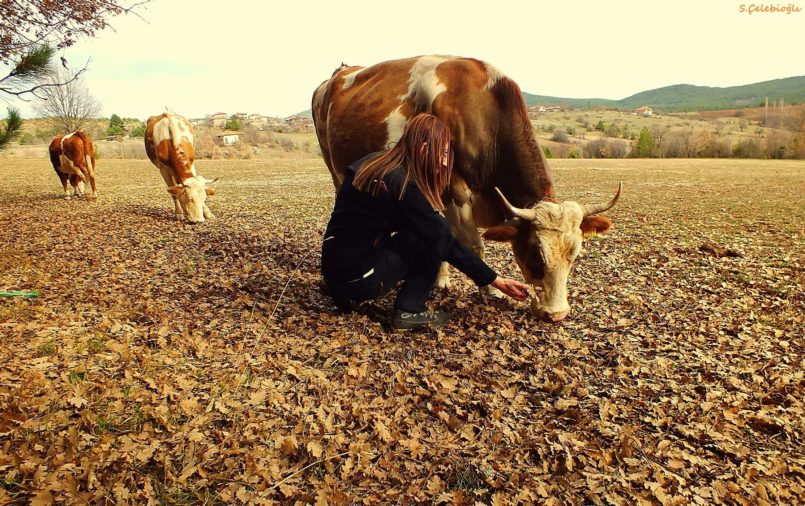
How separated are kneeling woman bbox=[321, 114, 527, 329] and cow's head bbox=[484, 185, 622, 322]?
1.77ft

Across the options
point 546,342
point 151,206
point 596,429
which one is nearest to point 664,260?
point 546,342

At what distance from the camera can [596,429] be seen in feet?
10.5

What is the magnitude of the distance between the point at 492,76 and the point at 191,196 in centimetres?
821

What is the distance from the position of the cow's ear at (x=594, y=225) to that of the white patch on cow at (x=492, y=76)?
1.86 m

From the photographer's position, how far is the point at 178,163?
1094 cm

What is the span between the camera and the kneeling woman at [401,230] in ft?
12.7

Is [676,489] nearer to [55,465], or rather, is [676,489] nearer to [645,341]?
[645,341]

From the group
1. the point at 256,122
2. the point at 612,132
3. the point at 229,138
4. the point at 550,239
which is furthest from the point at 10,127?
the point at 256,122

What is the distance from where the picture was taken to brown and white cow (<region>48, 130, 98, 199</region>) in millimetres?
14273

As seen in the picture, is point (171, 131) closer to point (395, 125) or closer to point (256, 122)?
point (395, 125)

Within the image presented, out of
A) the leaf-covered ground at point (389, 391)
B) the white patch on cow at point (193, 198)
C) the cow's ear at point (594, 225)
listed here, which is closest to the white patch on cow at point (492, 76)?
the cow's ear at point (594, 225)

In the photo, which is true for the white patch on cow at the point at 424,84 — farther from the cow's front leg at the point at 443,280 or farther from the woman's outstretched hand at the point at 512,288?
the woman's outstretched hand at the point at 512,288

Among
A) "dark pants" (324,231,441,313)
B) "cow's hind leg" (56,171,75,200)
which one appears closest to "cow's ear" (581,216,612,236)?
"dark pants" (324,231,441,313)

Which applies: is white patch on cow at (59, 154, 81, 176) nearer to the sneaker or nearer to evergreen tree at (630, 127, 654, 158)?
the sneaker
